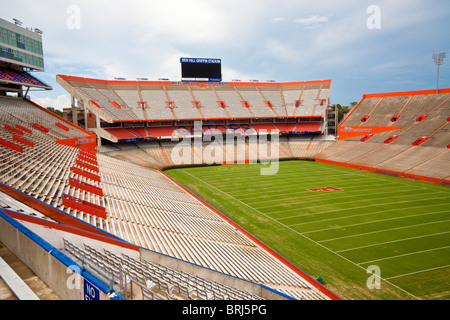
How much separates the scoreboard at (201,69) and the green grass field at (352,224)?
26.2m

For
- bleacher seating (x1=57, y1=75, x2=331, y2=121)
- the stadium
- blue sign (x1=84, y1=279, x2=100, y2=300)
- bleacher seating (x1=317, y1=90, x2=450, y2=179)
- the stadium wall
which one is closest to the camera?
blue sign (x1=84, y1=279, x2=100, y2=300)

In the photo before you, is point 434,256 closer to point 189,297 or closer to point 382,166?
point 189,297

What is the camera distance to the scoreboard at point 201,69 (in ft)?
169

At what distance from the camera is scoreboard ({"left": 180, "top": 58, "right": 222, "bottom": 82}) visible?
5163cm

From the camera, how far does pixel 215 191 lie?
2622cm

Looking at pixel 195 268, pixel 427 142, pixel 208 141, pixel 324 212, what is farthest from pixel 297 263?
→ pixel 208 141

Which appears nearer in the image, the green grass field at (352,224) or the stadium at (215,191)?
the stadium at (215,191)

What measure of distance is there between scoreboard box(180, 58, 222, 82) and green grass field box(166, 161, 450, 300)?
26.2 metres

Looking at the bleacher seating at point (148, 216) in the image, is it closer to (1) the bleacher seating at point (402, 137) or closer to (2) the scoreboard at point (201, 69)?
(1) the bleacher seating at point (402, 137)

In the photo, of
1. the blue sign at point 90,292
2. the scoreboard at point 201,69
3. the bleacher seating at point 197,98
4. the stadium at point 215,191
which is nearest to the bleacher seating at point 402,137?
the stadium at point 215,191

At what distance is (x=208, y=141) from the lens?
1868 inches

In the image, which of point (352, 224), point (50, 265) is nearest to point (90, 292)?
point (50, 265)

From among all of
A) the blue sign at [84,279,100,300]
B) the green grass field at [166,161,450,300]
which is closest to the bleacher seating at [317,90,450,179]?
the green grass field at [166,161,450,300]

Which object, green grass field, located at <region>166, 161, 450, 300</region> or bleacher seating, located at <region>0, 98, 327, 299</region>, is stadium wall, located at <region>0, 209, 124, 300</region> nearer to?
bleacher seating, located at <region>0, 98, 327, 299</region>
